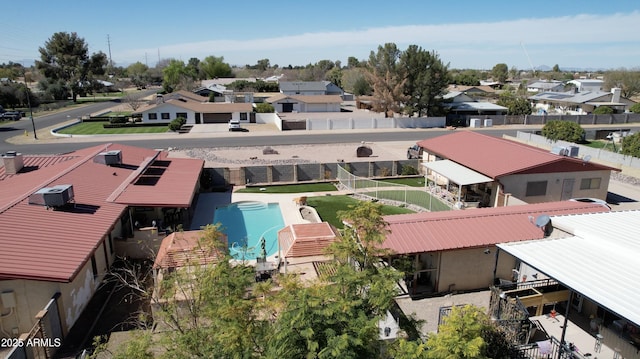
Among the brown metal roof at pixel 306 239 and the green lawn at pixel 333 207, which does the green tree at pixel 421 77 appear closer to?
the green lawn at pixel 333 207

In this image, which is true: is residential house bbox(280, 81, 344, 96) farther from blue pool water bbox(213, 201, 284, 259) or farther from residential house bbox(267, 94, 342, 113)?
blue pool water bbox(213, 201, 284, 259)

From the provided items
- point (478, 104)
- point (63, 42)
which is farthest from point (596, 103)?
point (63, 42)

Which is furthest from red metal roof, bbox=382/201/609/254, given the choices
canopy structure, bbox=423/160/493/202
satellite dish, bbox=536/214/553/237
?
canopy structure, bbox=423/160/493/202

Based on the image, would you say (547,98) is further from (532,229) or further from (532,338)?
(532,338)

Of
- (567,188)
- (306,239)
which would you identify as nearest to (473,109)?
(567,188)

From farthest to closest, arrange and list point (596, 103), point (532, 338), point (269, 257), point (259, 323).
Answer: point (596, 103) < point (269, 257) < point (532, 338) < point (259, 323)

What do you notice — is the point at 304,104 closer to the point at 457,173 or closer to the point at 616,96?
the point at 616,96
